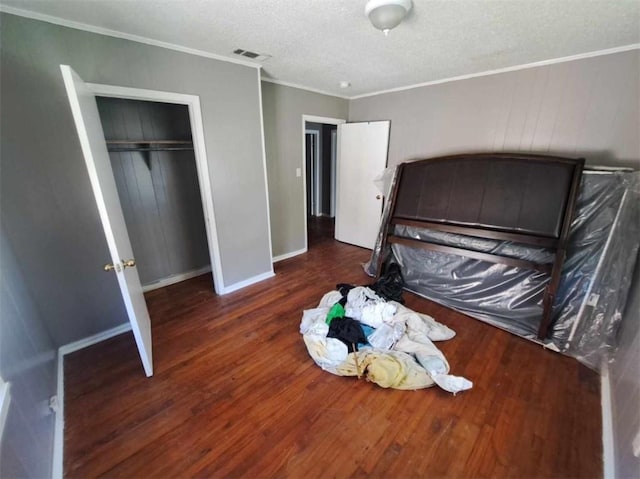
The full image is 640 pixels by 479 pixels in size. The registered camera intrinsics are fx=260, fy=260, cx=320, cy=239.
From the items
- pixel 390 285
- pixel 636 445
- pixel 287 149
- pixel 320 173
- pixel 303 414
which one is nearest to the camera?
pixel 636 445

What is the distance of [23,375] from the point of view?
1.21 metres

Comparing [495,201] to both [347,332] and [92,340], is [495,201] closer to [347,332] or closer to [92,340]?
[347,332]

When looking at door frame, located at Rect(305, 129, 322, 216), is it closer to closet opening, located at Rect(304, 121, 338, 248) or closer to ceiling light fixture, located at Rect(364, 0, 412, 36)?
closet opening, located at Rect(304, 121, 338, 248)

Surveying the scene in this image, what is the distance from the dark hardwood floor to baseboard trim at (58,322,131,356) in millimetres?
56

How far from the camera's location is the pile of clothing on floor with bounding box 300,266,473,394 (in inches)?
67.2

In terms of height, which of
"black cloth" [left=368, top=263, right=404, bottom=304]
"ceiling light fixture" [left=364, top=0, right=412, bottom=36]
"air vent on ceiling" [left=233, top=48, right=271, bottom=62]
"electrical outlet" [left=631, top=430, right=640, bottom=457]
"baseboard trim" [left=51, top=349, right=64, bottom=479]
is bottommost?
"baseboard trim" [left=51, top=349, right=64, bottom=479]

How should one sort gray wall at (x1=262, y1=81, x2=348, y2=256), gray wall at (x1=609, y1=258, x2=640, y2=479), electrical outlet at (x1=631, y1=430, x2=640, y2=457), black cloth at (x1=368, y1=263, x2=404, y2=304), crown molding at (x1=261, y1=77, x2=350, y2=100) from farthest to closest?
gray wall at (x1=262, y1=81, x2=348, y2=256) → crown molding at (x1=261, y1=77, x2=350, y2=100) → black cloth at (x1=368, y1=263, x2=404, y2=304) → gray wall at (x1=609, y1=258, x2=640, y2=479) → electrical outlet at (x1=631, y1=430, x2=640, y2=457)

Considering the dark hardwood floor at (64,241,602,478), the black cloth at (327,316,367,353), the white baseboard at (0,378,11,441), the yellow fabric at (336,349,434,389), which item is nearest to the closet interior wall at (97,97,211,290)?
the dark hardwood floor at (64,241,602,478)

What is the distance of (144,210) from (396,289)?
274 centimetres

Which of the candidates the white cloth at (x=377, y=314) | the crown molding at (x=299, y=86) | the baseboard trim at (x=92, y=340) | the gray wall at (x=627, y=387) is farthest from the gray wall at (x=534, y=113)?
the baseboard trim at (x=92, y=340)

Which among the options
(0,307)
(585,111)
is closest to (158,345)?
(0,307)

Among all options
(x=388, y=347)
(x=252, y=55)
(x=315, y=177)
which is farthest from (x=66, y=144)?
(x=315, y=177)

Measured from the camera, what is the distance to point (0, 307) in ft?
3.79

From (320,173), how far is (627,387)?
203 inches
